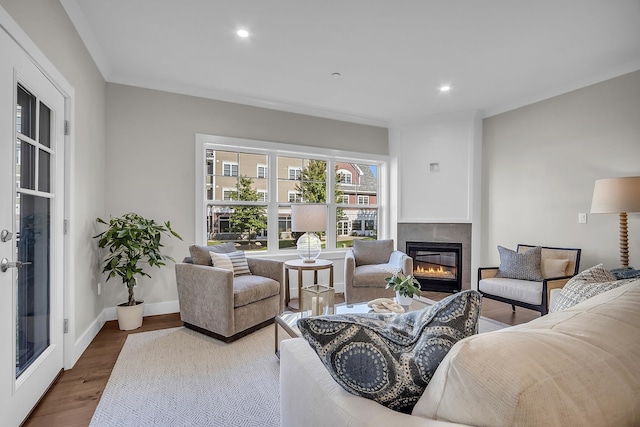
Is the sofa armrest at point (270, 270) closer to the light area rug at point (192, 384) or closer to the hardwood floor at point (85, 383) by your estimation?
the light area rug at point (192, 384)

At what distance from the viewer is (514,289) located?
122 inches

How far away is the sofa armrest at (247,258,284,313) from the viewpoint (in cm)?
323

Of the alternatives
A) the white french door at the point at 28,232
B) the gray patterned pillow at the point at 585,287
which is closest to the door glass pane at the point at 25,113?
the white french door at the point at 28,232

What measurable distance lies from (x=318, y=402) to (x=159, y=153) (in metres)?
3.36

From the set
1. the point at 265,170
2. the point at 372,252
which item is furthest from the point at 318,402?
the point at 265,170

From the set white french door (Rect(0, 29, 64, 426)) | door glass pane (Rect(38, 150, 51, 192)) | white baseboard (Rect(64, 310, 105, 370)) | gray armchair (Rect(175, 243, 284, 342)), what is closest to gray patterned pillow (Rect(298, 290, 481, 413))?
white french door (Rect(0, 29, 64, 426))

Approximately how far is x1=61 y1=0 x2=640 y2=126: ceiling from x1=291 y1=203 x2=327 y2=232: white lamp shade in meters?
1.38

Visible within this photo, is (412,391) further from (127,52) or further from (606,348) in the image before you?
(127,52)

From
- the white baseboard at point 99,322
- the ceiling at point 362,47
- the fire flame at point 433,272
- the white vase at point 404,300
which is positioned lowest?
the white baseboard at point 99,322

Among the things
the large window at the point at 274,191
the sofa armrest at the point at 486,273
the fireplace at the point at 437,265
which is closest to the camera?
the sofa armrest at the point at 486,273

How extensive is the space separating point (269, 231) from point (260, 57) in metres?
2.11

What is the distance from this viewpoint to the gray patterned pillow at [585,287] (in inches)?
52.9

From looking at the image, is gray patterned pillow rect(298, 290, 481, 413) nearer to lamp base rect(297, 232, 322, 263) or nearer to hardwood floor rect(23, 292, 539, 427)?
hardwood floor rect(23, 292, 539, 427)

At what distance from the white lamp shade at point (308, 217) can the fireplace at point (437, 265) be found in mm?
1774
